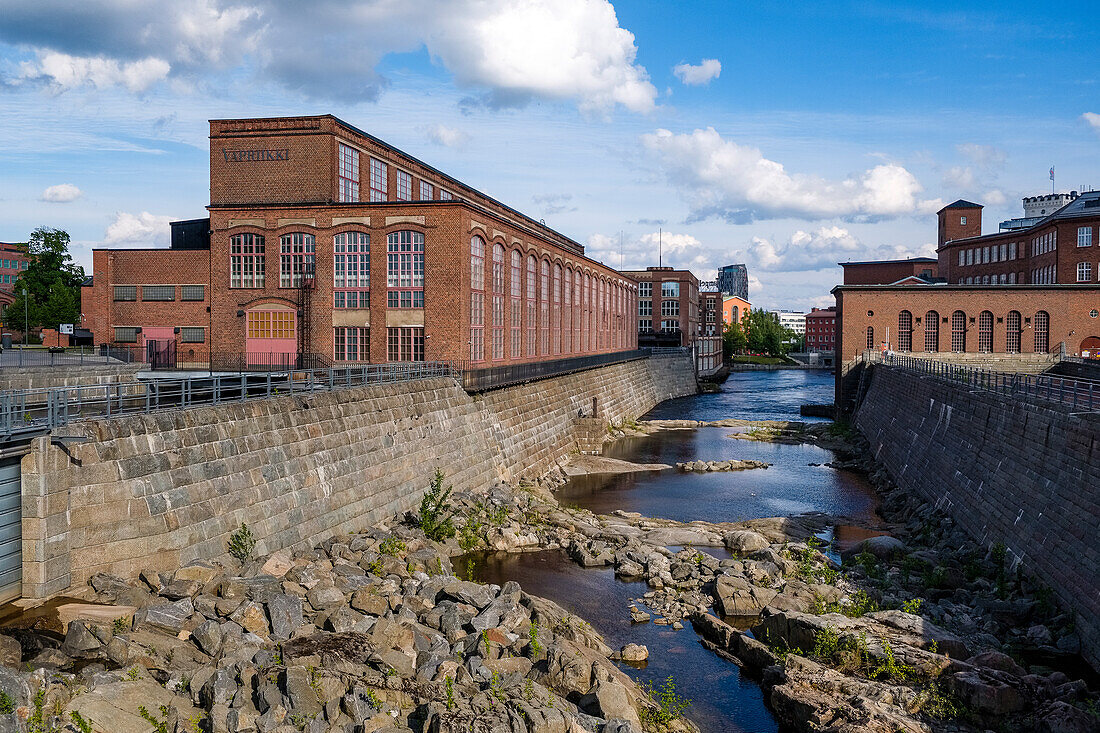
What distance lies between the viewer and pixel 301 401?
2292 cm

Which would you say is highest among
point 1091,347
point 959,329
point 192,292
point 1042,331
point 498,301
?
point 192,292

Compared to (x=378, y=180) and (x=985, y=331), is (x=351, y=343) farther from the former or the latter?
(x=985, y=331)

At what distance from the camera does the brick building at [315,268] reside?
3812cm

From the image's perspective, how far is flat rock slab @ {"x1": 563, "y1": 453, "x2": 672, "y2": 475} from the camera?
42562mm

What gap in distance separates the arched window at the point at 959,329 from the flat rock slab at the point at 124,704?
2635 inches

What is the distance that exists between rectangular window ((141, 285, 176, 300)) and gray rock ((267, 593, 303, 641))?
109 feet

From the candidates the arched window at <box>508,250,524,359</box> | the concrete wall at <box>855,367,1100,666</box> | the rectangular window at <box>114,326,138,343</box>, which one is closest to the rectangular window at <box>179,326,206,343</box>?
the rectangular window at <box>114,326,138,343</box>

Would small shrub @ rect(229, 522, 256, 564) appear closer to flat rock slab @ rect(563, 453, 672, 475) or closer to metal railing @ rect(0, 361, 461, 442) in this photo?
metal railing @ rect(0, 361, 461, 442)

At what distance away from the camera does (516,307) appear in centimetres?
4678

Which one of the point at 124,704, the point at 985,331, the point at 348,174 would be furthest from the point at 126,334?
the point at 985,331

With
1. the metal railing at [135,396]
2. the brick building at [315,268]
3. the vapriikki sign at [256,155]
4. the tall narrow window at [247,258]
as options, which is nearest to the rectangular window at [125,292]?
the brick building at [315,268]

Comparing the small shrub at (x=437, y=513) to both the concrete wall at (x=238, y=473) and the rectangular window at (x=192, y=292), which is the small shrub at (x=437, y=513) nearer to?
the concrete wall at (x=238, y=473)

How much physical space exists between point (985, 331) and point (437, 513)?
55.9 meters

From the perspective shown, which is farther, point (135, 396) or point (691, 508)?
point (691, 508)
